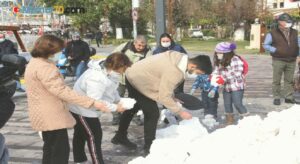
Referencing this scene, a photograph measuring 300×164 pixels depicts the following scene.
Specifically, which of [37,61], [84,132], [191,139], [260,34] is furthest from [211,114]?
[260,34]

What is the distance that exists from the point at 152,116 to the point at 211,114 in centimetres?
201

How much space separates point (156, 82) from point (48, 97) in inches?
57.8

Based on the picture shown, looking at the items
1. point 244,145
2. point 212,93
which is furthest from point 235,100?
point 244,145

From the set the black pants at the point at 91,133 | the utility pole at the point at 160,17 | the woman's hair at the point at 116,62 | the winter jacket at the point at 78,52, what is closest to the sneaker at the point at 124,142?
the black pants at the point at 91,133

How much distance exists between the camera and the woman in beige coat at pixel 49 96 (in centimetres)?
405

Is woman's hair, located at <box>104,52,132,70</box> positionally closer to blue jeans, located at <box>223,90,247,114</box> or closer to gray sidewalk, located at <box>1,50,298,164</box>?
gray sidewalk, located at <box>1,50,298,164</box>

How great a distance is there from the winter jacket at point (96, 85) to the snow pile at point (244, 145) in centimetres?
79

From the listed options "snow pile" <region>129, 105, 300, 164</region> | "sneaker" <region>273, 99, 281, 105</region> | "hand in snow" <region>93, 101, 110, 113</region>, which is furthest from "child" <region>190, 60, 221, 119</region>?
"hand in snow" <region>93, 101, 110, 113</region>

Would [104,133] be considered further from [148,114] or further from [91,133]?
[91,133]

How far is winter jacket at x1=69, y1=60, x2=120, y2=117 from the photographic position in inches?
181

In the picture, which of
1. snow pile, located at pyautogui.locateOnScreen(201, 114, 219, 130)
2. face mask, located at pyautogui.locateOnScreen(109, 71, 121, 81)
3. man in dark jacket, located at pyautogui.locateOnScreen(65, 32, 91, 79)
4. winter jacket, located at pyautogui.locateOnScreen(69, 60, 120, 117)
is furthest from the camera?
man in dark jacket, located at pyautogui.locateOnScreen(65, 32, 91, 79)

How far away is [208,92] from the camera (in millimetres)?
7082

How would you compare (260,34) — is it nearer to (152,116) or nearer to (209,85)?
(209,85)

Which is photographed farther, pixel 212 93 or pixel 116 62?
pixel 212 93
